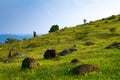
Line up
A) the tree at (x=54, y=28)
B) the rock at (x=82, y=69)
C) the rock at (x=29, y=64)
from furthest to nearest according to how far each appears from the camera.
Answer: the tree at (x=54, y=28)
the rock at (x=29, y=64)
the rock at (x=82, y=69)

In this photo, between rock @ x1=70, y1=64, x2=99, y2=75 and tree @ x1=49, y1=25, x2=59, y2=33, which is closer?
rock @ x1=70, y1=64, x2=99, y2=75

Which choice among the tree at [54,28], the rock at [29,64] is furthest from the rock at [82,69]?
the tree at [54,28]

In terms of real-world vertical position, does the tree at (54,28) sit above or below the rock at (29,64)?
above

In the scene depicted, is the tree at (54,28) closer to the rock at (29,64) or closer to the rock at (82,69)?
the rock at (29,64)

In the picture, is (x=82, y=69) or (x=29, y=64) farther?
(x=29, y=64)

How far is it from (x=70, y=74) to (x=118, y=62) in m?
5.99

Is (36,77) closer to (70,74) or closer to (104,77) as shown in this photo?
(70,74)

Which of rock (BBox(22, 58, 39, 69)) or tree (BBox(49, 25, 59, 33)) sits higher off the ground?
tree (BBox(49, 25, 59, 33))

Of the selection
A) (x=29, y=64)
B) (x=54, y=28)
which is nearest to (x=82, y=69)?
(x=29, y=64)

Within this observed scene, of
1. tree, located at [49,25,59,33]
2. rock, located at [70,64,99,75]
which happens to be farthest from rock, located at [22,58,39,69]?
tree, located at [49,25,59,33]

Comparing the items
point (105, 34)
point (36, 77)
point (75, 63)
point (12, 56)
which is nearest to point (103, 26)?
point (105, 34)

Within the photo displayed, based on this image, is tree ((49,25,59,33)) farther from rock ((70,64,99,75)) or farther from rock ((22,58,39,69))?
rock ((70,64,99,75))

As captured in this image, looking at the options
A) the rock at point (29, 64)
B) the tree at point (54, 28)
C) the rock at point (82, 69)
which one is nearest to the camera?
the rock at point (82, 69)

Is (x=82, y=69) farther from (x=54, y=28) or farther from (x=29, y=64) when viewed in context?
(x=54, y=28)
